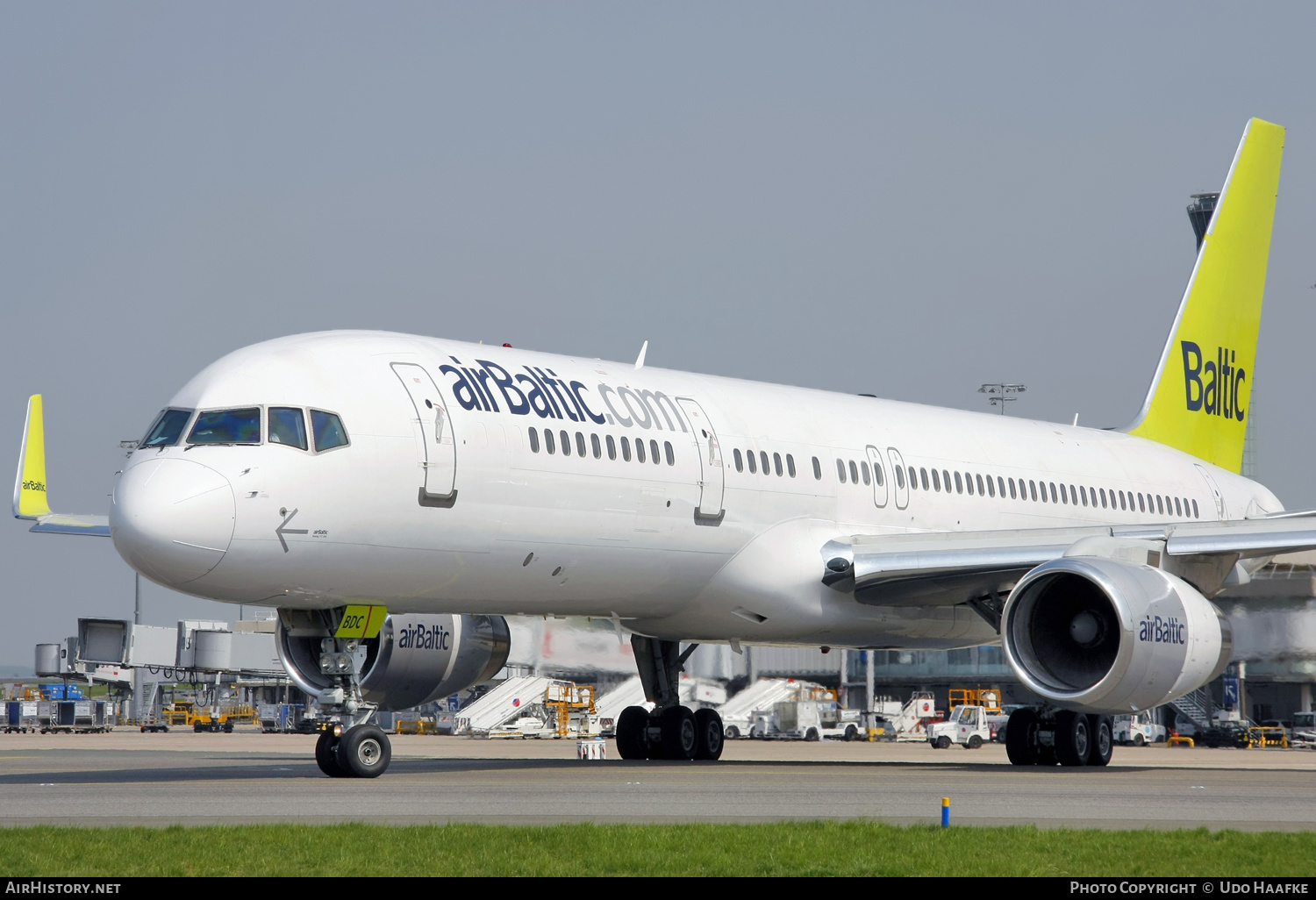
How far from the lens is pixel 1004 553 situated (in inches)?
741

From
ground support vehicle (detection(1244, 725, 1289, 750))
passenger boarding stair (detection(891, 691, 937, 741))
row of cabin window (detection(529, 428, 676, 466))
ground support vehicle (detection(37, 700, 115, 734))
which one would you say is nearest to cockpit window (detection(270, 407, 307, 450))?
row of cabin window (detection(529, 428, 676, 466))

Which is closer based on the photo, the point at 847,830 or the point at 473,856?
the point at 473,856

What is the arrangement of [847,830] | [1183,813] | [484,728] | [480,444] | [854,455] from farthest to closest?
[484,728] → [854,455] → [480,444] → [1183,813] → [847,830]

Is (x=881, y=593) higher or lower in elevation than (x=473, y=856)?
higher

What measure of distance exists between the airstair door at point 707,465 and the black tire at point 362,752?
4.79m

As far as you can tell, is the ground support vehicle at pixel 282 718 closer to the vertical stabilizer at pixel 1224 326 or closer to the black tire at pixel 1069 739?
the vertical stabilizer at pixel 1224 326

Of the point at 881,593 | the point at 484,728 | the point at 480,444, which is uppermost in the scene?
the point at 480,444

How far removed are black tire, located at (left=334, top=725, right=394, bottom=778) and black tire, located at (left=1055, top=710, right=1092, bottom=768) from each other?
894 cm

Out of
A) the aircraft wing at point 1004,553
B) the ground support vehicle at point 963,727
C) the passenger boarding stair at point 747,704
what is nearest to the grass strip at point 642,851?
the aircraft wing at point 1004,553

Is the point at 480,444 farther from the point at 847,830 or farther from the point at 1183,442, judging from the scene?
the point at 1183,442

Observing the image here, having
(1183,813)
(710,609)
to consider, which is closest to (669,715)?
(710,609)

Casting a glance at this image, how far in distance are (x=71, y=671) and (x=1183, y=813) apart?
205 ft

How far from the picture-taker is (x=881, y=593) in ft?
65.6

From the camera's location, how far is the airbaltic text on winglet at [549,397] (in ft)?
54.3
